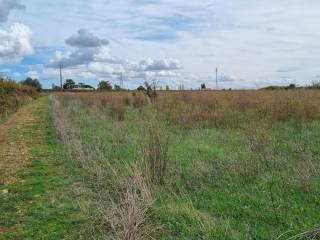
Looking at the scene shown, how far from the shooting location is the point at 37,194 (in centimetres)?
711

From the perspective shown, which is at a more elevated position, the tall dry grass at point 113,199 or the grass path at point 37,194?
Result: the tall dry grass at point 113,199

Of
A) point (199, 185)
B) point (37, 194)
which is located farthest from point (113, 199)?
point (37, 194)

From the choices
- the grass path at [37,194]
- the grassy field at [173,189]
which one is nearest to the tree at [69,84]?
the grass path at [37,194]

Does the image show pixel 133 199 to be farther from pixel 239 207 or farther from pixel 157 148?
pixel 157 148

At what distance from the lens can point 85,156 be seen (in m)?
9.34

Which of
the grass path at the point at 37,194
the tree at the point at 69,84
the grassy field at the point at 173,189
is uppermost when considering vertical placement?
the tree at the point at 69,84

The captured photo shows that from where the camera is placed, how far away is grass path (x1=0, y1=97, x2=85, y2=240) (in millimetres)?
5465

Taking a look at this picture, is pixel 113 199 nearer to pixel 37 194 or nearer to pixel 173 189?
pixel 173 189

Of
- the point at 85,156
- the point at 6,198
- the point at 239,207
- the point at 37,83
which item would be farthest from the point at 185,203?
the point at 37,83

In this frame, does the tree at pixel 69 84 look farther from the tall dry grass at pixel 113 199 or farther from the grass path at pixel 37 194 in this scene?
the tall dry grass at pixel 113 199

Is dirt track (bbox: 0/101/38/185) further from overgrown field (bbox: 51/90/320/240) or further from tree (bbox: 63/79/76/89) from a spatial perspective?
tree (bbox: 63/79/76/89)

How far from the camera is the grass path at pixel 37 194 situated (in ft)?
17.9

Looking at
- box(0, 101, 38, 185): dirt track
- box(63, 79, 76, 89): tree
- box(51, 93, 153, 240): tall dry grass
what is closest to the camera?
box(51, 93, 153, 240): tall dry grass

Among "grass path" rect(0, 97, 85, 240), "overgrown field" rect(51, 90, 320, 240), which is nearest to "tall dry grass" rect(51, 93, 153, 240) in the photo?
"overgrown field" rect(51, 90, 320, 240)
